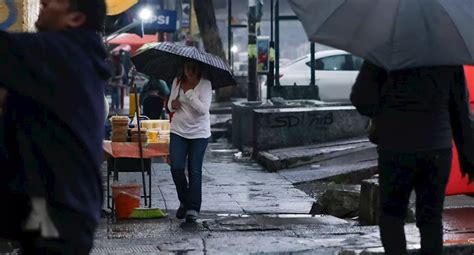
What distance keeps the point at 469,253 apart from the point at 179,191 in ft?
10.4

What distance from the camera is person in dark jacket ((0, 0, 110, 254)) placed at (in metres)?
3.38

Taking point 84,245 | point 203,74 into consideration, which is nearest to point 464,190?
point 203,74

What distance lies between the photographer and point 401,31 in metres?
5.54

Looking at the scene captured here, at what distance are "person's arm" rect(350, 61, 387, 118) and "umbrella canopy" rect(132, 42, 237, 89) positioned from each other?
3323 mm

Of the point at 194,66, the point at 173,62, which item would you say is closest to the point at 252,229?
the point at 194,66

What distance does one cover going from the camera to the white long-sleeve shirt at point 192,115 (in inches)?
344

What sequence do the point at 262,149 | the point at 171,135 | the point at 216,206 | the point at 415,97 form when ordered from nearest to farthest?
the point at 415,97 → the point at 171,135 → the point at 216,206 → the point at 262,149

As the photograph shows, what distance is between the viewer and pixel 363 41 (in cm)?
564

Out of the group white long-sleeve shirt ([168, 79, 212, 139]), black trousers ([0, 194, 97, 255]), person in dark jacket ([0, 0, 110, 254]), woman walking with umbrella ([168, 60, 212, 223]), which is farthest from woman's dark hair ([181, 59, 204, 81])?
black trousers ([0, 194, 97, 255])

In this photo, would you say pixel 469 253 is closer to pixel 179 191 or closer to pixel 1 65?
pixel 179 191

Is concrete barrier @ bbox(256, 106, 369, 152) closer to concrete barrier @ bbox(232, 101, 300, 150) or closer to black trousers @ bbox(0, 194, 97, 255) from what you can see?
concrete barrier @ bbox(232, 101, 300, 150)

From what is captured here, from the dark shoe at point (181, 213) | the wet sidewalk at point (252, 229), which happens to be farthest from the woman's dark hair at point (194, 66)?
the wet sidewalk at point (252, 229)

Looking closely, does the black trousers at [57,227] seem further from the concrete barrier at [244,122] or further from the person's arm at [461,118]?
the concrete barrier at [244,122]

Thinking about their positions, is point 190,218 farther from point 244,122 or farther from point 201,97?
point 244,122
